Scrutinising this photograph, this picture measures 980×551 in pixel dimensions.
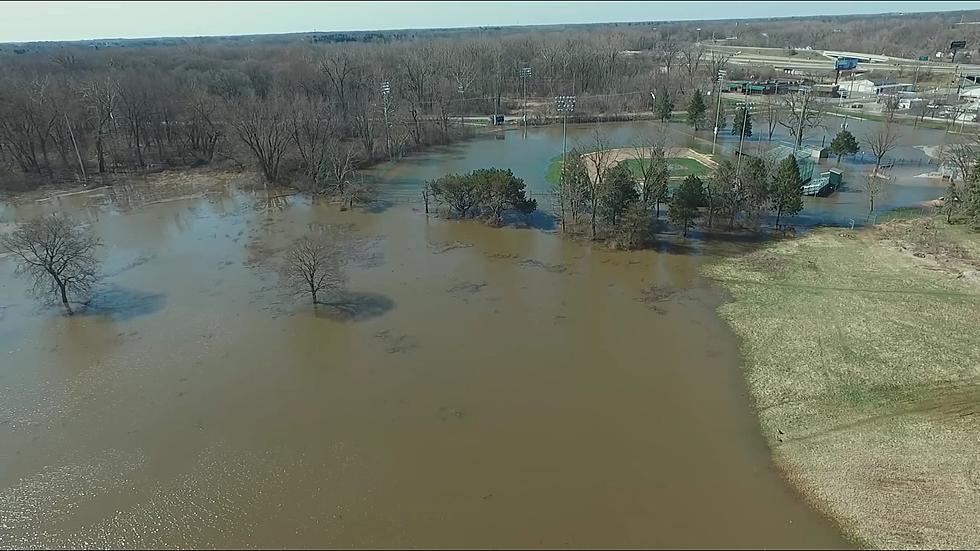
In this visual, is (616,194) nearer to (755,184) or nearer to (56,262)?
(755,184)

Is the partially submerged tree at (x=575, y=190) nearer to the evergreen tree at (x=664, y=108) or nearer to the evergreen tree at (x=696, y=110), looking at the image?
the evergreen tree at (x=696, y=110)

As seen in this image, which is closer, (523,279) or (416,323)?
(416,323)

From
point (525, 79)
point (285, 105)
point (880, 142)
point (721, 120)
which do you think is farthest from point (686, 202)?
point (525, 79)

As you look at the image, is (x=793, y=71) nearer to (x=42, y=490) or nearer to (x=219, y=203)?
(x=219, y=203)

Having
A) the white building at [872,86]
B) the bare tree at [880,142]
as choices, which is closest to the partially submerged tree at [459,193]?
the bare tree at [880,142]

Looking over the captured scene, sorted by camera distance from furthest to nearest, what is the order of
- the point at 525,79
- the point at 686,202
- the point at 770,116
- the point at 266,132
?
the point at 525,79, the point at 770,116, the point at 266,132, the point at 686,202

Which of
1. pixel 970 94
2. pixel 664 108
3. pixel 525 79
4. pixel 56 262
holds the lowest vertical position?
pixel 56 262

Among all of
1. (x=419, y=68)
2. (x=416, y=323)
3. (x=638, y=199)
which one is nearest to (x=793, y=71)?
(x=419, y=68)
